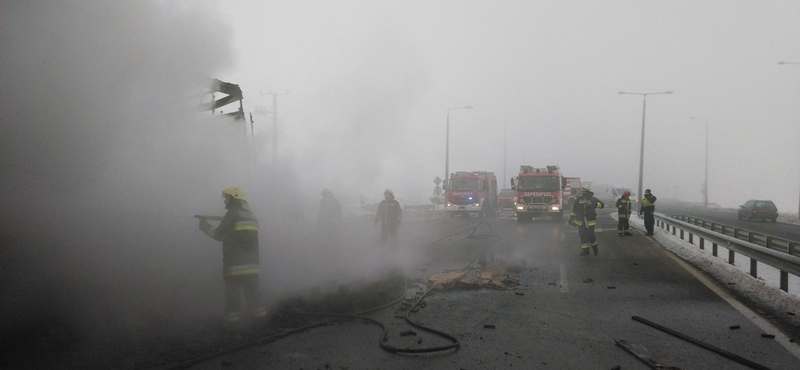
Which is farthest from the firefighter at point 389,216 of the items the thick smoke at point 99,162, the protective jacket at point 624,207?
the protective jacket at point 624,207

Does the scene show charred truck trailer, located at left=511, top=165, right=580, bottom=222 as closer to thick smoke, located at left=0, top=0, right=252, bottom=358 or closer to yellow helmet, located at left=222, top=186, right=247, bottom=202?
thick smoke, located at left=0, top=0, right=252, bottom=358

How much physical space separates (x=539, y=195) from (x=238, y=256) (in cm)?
2119

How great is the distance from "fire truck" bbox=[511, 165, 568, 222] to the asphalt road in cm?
1510

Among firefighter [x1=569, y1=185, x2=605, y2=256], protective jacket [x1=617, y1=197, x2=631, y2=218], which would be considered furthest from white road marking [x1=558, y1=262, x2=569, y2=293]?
protective jacket [x1=617, y1=197, x2=631, y2=218]

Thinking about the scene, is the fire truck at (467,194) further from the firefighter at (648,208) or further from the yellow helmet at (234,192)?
the yellow helmet at (234,192)

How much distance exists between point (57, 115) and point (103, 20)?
4.38 feet

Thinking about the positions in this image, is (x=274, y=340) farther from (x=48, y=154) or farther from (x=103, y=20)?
(x=103, y=20)

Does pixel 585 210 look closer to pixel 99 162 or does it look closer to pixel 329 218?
pixel 329 218

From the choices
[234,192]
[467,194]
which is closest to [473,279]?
[234,192]

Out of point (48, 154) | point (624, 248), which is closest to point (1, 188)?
point (48, 154)

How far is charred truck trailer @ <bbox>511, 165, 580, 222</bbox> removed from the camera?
998 inches

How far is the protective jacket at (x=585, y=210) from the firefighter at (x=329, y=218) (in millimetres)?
5717

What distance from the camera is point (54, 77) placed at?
587cm

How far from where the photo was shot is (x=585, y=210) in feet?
41.1
